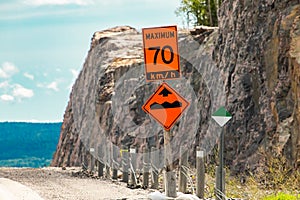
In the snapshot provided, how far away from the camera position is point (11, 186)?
20781mm

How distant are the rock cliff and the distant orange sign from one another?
7.17 meters

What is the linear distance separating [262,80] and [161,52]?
35.7ft

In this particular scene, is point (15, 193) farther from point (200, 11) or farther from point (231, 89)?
point (200, 11)

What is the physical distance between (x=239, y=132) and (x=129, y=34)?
101 feet

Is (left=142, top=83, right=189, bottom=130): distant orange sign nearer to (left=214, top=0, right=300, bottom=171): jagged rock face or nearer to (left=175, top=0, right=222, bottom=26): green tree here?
(left=214, top=0, right=300, bottom=171): jagged rock face

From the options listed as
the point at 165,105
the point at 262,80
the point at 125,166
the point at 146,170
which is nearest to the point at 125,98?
the point at 262,80

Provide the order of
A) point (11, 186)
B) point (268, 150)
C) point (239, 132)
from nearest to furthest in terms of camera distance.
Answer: point (11, 186), point (268, 150), point (239, 132)

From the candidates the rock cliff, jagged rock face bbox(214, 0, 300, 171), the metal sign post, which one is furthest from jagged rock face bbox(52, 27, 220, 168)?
the metal sign post

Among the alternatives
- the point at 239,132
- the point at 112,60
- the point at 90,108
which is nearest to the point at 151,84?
the point at 112,60

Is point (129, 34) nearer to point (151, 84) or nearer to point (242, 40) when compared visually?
point (151, 84)

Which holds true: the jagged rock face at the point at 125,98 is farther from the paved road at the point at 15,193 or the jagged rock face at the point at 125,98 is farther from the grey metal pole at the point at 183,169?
the grey metal pole at the point at 183,169

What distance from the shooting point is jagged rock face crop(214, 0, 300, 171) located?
22.5m

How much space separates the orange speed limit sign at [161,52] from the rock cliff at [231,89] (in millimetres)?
7845

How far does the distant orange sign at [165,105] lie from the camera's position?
15148mm
